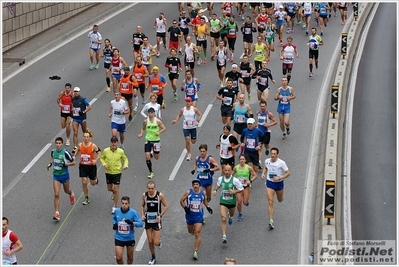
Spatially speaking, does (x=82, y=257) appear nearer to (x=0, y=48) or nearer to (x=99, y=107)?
(x=99, y=107)

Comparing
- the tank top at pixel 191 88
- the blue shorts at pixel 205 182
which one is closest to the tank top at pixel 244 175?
the blue shorts at pixel 205 182

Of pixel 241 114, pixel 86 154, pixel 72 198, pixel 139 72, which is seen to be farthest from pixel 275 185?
pixel 139 72

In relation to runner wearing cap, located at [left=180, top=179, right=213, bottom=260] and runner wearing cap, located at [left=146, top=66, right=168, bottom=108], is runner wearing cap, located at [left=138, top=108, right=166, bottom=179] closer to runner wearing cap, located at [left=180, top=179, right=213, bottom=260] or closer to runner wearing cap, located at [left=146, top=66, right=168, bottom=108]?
runner wearing cap, located at [left=146, top=66, right=168, bottom=108]

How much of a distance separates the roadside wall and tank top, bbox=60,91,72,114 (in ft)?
31.8

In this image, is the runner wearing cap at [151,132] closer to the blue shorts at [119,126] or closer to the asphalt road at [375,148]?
the blue shorts at [119,126]

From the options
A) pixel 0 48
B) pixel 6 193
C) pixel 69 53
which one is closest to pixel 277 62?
pixel 69 53

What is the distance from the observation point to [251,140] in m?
18.6

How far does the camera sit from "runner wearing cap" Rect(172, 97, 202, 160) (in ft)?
65.6

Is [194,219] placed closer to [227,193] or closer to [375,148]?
[227,193]

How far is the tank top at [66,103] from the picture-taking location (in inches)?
817

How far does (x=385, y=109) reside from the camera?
25.9 meters

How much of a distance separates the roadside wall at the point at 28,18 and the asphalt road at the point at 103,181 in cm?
164

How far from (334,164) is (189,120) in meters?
3.55

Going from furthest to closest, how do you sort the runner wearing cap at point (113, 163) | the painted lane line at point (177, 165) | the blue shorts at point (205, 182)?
1. the painted lane line at point (177, 165)
2. the runner wearing cap at point (113, 163)
3. the blue shorts at point (205, 182)
